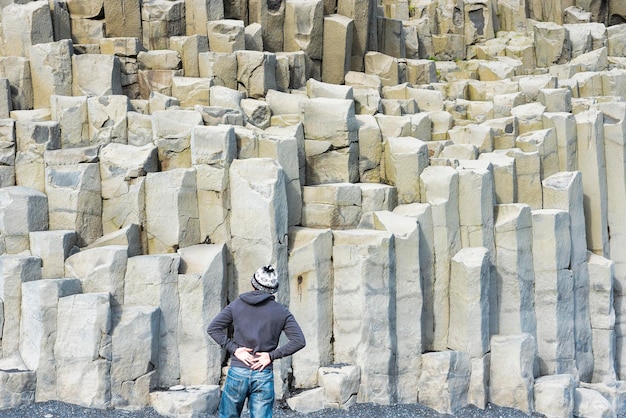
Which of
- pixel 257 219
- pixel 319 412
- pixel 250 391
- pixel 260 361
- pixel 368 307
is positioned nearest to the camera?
pixel 260 361

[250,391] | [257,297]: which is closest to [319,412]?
[250,391]

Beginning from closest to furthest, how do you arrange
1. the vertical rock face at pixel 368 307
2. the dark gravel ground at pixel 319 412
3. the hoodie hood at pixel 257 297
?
1. the hoodie hood at pixel 257 297
2. the dark gravel ground at pixel 319 412
3. the vertical rock face at pixel 368 307

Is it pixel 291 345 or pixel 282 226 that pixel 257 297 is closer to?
pixel 291 345

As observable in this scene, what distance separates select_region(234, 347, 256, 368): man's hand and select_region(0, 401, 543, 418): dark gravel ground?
3823 millimetres

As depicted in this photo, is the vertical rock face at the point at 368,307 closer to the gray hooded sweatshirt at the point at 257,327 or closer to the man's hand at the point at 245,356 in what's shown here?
the gray hooded sweatshirt at the point at 257,327

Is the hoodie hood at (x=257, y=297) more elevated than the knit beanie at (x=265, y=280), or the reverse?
the knit beanie at (x=265, y=280)

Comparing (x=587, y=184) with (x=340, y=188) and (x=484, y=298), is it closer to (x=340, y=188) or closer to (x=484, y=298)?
(x=484, y=298)

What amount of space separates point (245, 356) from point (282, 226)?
4700 millimetres

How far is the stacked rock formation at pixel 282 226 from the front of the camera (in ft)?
42.0

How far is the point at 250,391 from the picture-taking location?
894 centimetres

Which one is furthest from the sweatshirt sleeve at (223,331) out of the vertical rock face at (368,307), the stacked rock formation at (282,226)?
the vertical rock face at (368,307)

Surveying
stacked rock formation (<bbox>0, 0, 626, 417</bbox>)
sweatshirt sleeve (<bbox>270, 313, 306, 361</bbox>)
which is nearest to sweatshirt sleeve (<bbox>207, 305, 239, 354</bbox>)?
sweatshirt sleeve (<bbox>270, 313, 306, 361</bbox>)

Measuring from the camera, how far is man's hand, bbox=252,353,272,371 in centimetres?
883

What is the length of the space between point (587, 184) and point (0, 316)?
1069 cm
